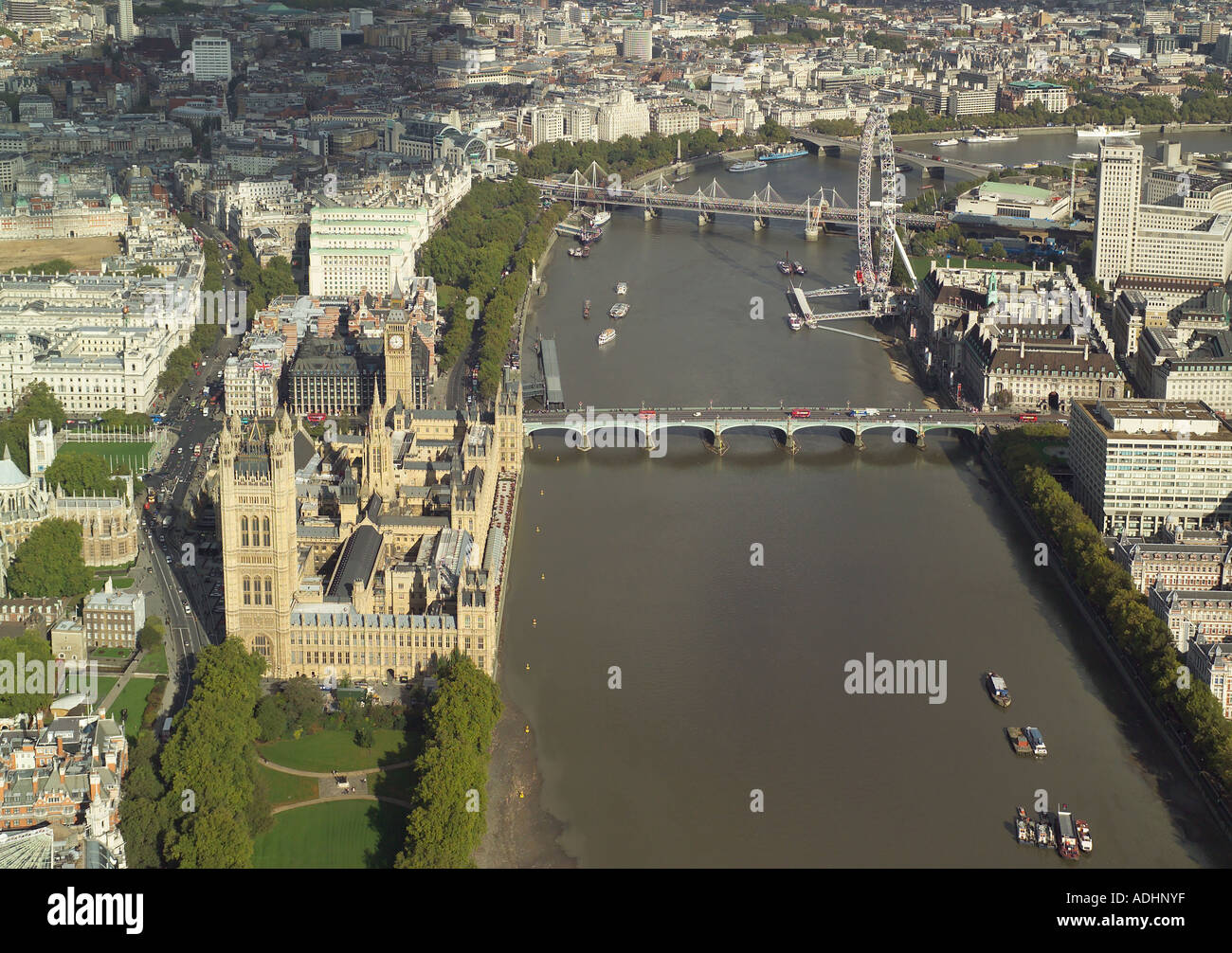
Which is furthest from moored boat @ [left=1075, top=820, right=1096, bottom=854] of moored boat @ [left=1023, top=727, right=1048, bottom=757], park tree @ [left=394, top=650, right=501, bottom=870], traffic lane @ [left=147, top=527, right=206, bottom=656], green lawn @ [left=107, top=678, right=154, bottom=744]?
traffic lane @ [left=147, top=527, right=206, bottom=656]

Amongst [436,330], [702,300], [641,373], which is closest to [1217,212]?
[702,300]

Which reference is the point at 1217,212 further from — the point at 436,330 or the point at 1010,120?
the point at 1010,120

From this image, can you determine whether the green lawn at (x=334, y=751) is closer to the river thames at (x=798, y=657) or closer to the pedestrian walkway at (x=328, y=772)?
the pedestrian walkway at (x=328, y=772)

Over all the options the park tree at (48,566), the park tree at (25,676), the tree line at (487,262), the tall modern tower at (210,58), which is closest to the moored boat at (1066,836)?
the park tree at (25,676)

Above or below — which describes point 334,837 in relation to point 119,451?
below

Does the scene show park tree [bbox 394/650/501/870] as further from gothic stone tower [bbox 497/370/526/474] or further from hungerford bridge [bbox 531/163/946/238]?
hungerford bridge [bbox 531/163/946/238]

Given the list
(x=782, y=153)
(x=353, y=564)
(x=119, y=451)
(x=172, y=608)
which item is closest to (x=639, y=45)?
(x=782, y=153)

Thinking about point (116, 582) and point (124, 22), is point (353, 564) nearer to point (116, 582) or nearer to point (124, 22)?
point (116, 582)
